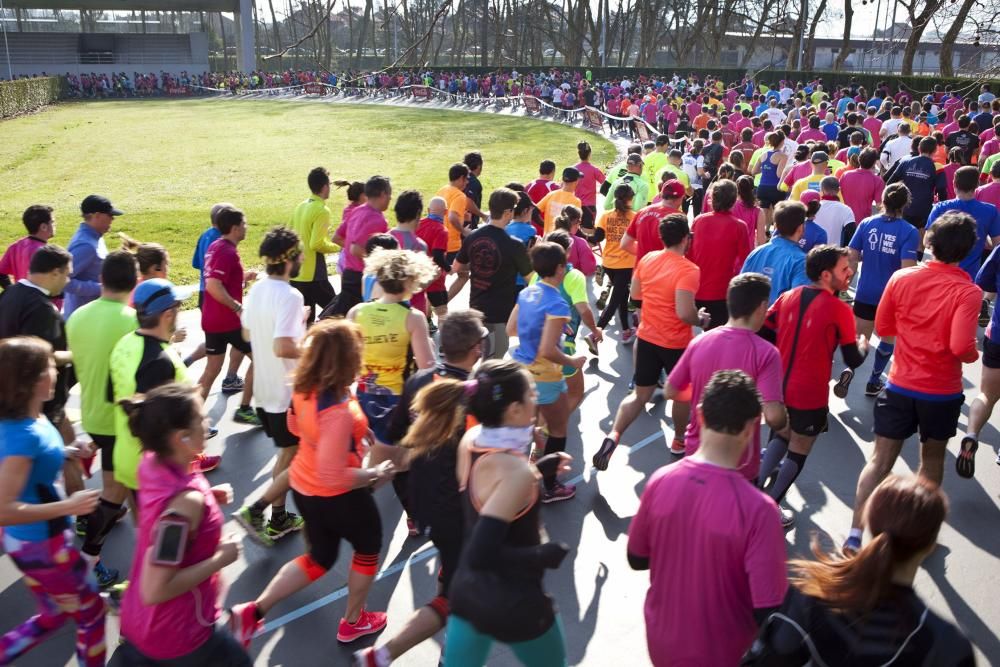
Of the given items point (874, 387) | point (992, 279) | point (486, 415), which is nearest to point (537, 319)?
point (486, 415)

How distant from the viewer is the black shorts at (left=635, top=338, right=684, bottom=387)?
634 cm

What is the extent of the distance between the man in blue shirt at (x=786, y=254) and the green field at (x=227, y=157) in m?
9.21

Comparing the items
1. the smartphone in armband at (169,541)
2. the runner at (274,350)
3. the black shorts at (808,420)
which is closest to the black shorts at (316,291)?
the runner at (274,350)

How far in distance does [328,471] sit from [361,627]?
1024mm

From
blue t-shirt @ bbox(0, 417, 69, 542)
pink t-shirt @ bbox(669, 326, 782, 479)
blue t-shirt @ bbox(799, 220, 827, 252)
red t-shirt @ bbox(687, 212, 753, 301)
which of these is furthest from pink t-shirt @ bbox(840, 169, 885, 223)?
blue t-shirt @ bbox(0, 417, 69, 542)

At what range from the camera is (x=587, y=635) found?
4.50 m

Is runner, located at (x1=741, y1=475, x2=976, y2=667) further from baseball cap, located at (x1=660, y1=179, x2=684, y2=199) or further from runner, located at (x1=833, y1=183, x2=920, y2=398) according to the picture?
baseball cap, located at (x1=660, y1=179, x2=684, y2=199)

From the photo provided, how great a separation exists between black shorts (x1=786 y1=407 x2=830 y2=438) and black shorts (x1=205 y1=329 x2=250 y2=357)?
4.21 metres

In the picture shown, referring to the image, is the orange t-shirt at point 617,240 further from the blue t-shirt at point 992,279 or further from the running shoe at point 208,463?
the running shoe at point 208,463

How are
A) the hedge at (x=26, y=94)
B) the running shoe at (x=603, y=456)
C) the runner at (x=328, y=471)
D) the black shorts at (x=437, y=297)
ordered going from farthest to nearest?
the hedge at (x=26, y=94) → the black shorts at (x=437, y=297) → the running shoe at (x=603, y=456) → the runner at (x=328, y=471)

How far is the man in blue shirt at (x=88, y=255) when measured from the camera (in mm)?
6637

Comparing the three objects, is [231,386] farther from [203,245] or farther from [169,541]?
[169,541]

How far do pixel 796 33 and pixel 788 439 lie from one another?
4539 centimetres

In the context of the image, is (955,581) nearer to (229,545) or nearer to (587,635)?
(587,635)
